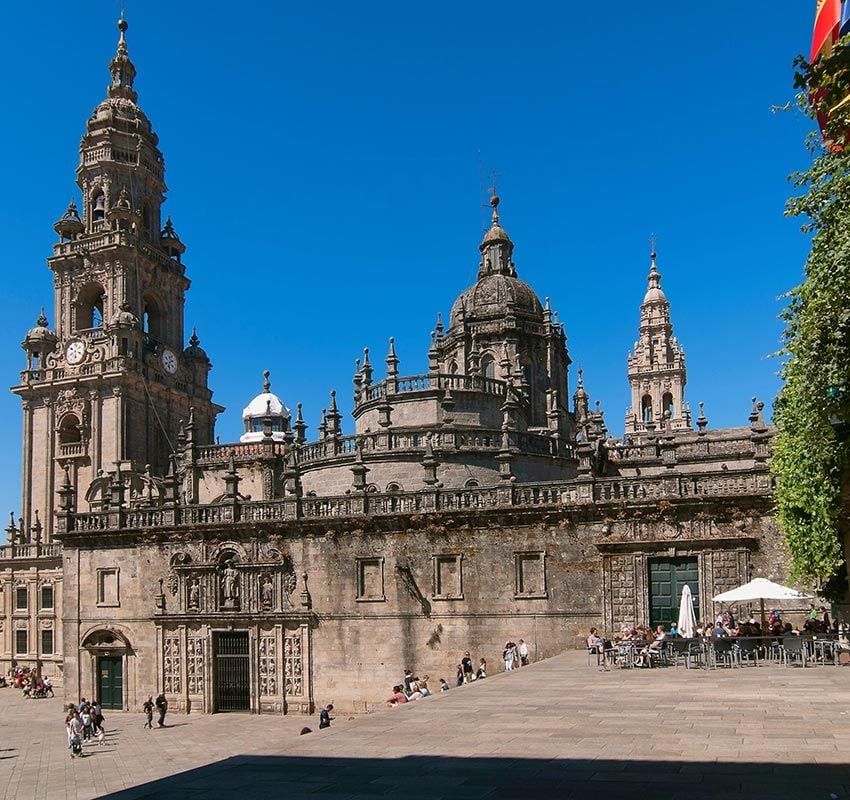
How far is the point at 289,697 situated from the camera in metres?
32.7

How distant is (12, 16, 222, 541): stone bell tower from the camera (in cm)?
5888

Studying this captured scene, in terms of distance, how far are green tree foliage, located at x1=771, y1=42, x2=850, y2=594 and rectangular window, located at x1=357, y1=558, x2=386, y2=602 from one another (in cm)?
1297

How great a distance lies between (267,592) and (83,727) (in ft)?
23.2

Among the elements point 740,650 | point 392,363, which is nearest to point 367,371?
point 392,363

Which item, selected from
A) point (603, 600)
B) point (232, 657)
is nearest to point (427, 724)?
point (603, 600)

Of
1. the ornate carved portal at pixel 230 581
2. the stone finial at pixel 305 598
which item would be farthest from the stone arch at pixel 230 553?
the stone finial at pixel 305 598

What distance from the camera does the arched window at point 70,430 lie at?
197 ft

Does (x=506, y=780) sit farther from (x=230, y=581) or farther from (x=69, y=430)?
(x=69, y=430)

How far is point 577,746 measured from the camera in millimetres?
13023

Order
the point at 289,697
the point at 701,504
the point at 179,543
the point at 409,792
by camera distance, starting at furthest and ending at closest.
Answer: the point at 179,543, the point at 289,697, the point at 701,504, the point at 409,792

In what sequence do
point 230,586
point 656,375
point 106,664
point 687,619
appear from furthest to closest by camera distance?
point 656,375
point 106,664
point 230,586
point 687,619

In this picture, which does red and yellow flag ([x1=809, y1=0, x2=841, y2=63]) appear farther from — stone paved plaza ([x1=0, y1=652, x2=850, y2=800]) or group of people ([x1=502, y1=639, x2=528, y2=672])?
group of people ([x1=502, y1=639, x2=528, y2=672])

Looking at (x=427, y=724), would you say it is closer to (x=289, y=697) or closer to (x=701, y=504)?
(x=701, y=504)

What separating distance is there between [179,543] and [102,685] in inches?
235
